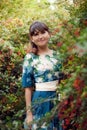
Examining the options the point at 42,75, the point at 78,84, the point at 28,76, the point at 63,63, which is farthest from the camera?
the point at 28,76

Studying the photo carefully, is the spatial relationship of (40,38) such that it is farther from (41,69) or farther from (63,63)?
(63,63)

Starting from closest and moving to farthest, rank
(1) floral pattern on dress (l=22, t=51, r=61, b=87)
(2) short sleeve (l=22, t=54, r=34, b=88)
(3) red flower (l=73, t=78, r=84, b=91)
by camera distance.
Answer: (3) red flower (l=73, t=78, r=84, b=91) < (1) floral pattern on dress (l=22, t=51, r=61, b=87) < (2) short sleeve (l=22, t=54, r=34, b=88)

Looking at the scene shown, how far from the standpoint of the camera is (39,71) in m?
3.39

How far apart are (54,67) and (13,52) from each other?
2.34 meters

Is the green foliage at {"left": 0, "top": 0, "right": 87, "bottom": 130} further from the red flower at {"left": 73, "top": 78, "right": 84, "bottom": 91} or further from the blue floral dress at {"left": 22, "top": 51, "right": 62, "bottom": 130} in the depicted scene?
the blue floral dress at {"left": 22, "top": 51, "right": 62, "bottom": 130}

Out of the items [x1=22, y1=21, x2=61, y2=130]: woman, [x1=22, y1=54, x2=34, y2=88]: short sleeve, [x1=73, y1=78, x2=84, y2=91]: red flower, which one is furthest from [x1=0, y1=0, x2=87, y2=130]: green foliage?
[x1=22, y1=54, x2=34, y2=88]: short sleeve

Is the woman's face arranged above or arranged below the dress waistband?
above

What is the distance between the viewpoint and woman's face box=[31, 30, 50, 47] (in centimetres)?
340

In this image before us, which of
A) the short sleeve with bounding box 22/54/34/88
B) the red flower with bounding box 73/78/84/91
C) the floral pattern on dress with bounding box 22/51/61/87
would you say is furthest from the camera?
the short sleeve with bounding box 22/54/34/88

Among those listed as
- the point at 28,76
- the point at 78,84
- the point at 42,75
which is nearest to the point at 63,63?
the point at 42,75

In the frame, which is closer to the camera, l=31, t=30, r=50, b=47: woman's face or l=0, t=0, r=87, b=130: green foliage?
l=0, t=0, r=87, b=130: green foliage

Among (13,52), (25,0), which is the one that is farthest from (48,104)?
(25,0)

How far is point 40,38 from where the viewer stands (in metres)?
3.39

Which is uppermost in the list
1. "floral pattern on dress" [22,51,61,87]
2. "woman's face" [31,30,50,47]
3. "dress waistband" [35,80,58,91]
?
"woman's face" [31,30,50,47]
